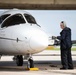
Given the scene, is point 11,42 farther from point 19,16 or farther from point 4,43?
point 19,16

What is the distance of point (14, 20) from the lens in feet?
53.4

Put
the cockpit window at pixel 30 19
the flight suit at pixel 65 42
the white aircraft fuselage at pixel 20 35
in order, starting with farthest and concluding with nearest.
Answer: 1. the cockpit window at pixel 30 19
2. the flight suit at pixel 65 42
3. the white aircraft fuselage at pixel 20 35

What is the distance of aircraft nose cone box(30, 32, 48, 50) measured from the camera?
14266 mm

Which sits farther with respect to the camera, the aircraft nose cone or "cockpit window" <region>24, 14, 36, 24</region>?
"cockpit window" <region>24, 14, 36, 24</region>

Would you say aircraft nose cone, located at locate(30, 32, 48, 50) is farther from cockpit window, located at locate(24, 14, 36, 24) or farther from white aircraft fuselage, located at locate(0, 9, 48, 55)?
cockpit window, located at locate(24, 14, 36, 24)

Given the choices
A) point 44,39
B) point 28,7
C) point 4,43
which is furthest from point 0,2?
point 44,39

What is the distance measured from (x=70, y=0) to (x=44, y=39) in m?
9.21

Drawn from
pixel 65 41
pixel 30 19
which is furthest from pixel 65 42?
pixel 30 19

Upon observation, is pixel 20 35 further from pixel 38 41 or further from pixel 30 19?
pixel 30 19

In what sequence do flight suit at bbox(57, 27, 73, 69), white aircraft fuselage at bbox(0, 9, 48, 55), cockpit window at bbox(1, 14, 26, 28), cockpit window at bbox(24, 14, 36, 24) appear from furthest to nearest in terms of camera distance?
cockpit window at bbox(24, 14, 36, 24)
flight suit at bbox(57, 27, 73, 69)
cockpit window at bbox(1, 14, 26, 28)
white aircraft fuselage at bbox(0, 9, 48, 55)

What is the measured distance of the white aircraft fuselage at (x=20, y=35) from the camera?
47.2 ft

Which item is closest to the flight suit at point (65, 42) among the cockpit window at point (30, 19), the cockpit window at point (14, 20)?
the cockpit window at point (30, 19)

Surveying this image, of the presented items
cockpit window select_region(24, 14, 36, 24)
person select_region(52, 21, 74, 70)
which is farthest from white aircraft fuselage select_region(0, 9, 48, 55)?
person select_region(52, 21, 74, 70)

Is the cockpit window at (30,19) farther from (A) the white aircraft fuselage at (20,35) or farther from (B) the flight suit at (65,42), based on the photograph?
(B) the flight suit at (65,42)
